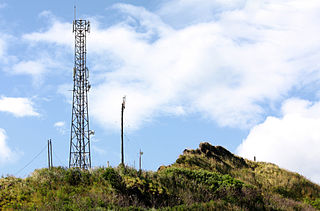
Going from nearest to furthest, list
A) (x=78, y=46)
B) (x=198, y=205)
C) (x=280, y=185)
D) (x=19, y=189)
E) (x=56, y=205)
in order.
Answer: (x=56, y=205)
(x=198, y=205)
(x=19, y=189)
(x=280, y=185)
(x=78, y=46)

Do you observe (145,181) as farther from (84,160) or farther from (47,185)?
(84,160)

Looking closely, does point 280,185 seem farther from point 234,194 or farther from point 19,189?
point 19,189

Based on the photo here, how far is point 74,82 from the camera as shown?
42.2m

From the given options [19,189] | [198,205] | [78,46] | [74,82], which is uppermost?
[78,46]

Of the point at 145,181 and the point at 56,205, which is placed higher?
the point at 145,181

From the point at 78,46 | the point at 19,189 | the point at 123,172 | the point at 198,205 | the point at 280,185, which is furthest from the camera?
the point at 78,46

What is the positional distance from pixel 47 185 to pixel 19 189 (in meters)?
1.44

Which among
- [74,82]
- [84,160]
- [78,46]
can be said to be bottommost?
[84,160]

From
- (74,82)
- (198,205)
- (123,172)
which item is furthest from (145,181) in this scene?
(74,82)

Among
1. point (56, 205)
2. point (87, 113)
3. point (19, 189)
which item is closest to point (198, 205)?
point (56, 205)

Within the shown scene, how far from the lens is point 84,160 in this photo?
39969 mm

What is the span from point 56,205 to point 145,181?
5.19 metres

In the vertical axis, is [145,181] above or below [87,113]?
below

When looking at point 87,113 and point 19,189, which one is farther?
point 87,113
